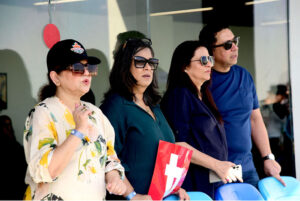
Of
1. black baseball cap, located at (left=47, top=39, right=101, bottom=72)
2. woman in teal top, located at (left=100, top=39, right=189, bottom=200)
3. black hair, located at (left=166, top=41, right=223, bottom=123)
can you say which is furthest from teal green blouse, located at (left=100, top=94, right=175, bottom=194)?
black hair, located at (left=166, top=41, right=223, bottom=123)

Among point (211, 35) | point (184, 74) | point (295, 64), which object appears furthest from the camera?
point (295, 64)

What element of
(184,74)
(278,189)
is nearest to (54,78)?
(184,74)

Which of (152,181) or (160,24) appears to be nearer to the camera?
(152,181)

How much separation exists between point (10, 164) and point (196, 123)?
1.32 m

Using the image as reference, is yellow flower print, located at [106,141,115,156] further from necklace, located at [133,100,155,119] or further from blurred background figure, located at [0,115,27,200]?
blurred background figure, located at [0,115,27,200]

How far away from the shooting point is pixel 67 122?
2.01m

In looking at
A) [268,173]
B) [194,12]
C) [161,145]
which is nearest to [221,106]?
[268,173]

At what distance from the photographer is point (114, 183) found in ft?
6.76

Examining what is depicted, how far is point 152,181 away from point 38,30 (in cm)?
147

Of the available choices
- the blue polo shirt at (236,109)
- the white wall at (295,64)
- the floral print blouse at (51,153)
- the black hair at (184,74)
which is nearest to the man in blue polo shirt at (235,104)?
the blue polo shirt at (236,109)

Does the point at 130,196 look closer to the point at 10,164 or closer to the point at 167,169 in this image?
the point at 167,169

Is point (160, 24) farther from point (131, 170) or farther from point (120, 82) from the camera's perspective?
point (131, 170)

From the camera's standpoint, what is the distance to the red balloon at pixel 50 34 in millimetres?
3119

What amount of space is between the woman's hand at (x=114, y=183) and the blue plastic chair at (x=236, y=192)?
39.0 inches
